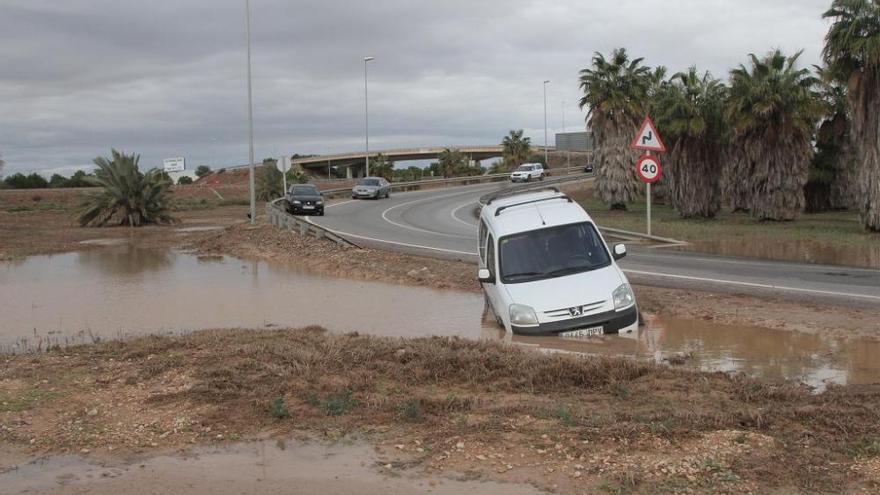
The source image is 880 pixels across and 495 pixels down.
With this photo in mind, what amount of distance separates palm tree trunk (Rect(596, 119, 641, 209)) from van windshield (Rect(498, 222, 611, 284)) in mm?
31419

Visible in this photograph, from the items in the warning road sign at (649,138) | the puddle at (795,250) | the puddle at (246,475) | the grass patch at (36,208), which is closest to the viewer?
the puddle at (246,475)

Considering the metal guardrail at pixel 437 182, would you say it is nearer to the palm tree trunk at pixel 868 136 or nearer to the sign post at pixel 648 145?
the sign post at pixel 648 145

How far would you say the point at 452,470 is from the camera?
526cm

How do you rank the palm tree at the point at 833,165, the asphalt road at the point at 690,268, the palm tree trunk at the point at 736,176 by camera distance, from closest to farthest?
the asphalt road at the point at 690,268 < the palm tree trunk at the point at 736,176 < the palm tree at the point at 833,165

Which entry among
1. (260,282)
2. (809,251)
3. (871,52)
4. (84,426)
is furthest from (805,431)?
(871,52)

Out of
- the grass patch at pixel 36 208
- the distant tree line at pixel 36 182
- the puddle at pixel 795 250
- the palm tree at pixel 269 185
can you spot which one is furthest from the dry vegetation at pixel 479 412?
the distant tree line at pixel 36 182

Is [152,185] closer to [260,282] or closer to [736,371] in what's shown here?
[260,282]

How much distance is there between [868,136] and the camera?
25672mm

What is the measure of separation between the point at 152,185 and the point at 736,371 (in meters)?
36.1

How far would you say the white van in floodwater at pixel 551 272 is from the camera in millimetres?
9805

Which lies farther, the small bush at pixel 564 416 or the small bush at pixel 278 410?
the small bush at pixel 278 410

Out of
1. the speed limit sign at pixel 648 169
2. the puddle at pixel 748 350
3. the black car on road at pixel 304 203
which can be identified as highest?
the speed limit sign at pixel 648 169

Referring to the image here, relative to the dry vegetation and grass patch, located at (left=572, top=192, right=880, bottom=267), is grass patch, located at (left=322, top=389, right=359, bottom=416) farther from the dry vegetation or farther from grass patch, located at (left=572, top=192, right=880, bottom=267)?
grass patch, located at (left=572, top=192, right=880, bottom=267)

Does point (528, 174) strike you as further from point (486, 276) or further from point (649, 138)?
point (486, 276)
